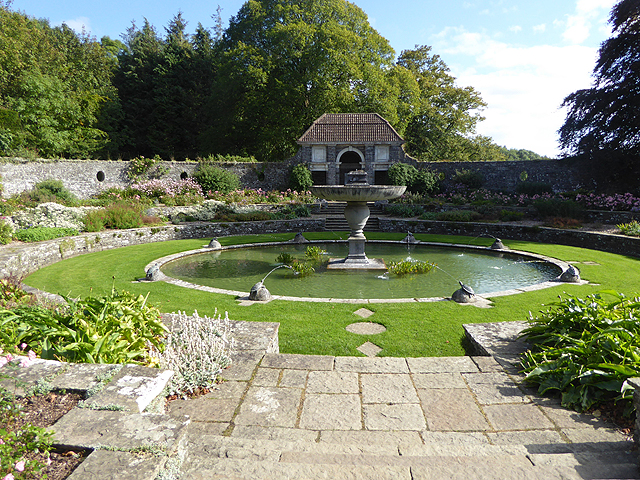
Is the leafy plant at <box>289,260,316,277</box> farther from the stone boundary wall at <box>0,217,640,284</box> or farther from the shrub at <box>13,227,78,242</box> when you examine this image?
the shrub at <box>13,227,78,242</box>

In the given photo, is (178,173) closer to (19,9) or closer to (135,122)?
(135,122)

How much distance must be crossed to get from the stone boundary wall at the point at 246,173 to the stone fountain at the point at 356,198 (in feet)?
52.2

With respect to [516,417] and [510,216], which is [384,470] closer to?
[516,417]

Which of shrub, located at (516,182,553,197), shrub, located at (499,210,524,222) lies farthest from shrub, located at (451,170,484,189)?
shrub, located at (499,210,524,222)

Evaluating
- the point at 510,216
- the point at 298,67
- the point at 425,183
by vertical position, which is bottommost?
the point at 510,216

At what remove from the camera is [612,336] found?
136 inches

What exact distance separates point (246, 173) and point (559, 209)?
60.7ft

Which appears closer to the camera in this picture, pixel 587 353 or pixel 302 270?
pixel 587 353

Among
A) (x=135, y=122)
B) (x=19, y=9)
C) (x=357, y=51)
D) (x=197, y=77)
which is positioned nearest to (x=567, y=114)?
(x=357, y=51)

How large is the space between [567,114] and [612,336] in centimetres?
2168

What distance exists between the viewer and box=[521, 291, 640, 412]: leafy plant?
312 centimetres

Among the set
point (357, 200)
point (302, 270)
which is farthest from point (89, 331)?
point (357, 200)

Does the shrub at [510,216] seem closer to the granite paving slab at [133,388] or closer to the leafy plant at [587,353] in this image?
the leafy plant at [587,353]

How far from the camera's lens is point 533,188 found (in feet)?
70.3
